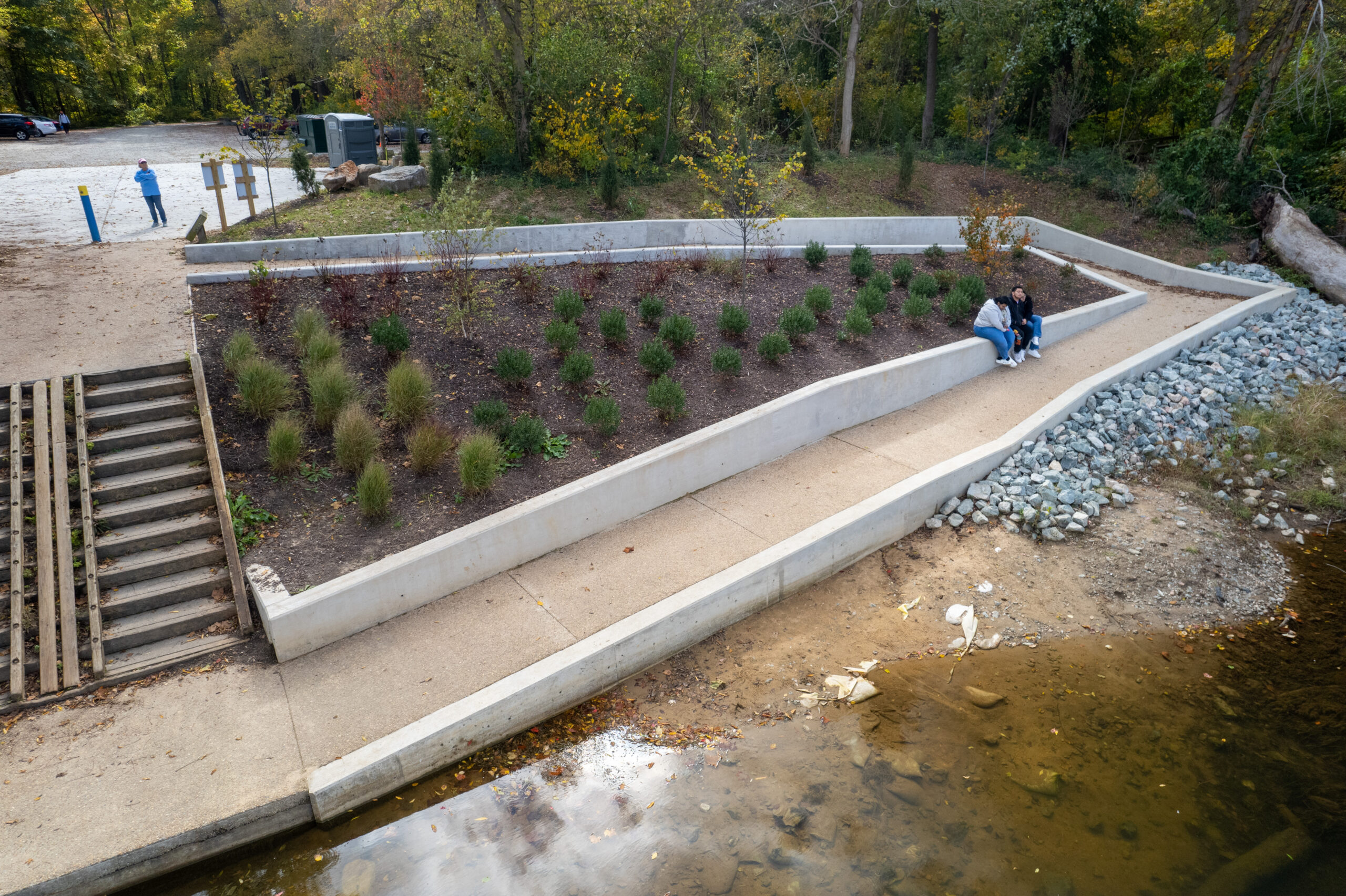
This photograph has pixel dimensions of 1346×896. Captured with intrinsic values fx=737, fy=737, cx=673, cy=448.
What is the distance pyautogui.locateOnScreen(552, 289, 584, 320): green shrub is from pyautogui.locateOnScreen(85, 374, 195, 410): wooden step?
4322mm

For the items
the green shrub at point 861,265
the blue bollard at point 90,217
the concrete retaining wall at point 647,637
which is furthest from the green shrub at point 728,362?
the blue bollard at point 90,217

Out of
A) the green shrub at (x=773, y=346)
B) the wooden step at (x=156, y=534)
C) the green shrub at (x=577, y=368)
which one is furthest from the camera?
the green shrub at (x=773, y=346)

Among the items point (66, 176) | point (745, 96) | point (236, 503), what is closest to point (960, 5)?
point (745, 96)

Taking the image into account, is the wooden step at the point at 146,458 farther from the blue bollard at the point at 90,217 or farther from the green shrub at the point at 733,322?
the blue bollard at the point at 90,217

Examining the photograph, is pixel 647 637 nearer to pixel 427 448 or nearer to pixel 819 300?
pixel 427 448

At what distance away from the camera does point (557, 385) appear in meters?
8.77

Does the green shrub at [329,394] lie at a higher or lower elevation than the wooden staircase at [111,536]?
higher

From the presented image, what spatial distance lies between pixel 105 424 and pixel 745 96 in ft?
58.6

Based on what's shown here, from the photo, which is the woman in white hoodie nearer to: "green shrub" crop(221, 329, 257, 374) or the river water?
the river water

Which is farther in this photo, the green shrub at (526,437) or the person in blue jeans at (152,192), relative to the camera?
the person in blue jeans at (152,192)

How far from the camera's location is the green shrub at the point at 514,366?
333 inches

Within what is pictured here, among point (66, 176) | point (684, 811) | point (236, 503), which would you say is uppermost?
point (66, 176)

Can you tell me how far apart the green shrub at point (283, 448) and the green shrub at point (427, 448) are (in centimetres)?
103

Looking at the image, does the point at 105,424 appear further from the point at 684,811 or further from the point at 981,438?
the point at 981,438
